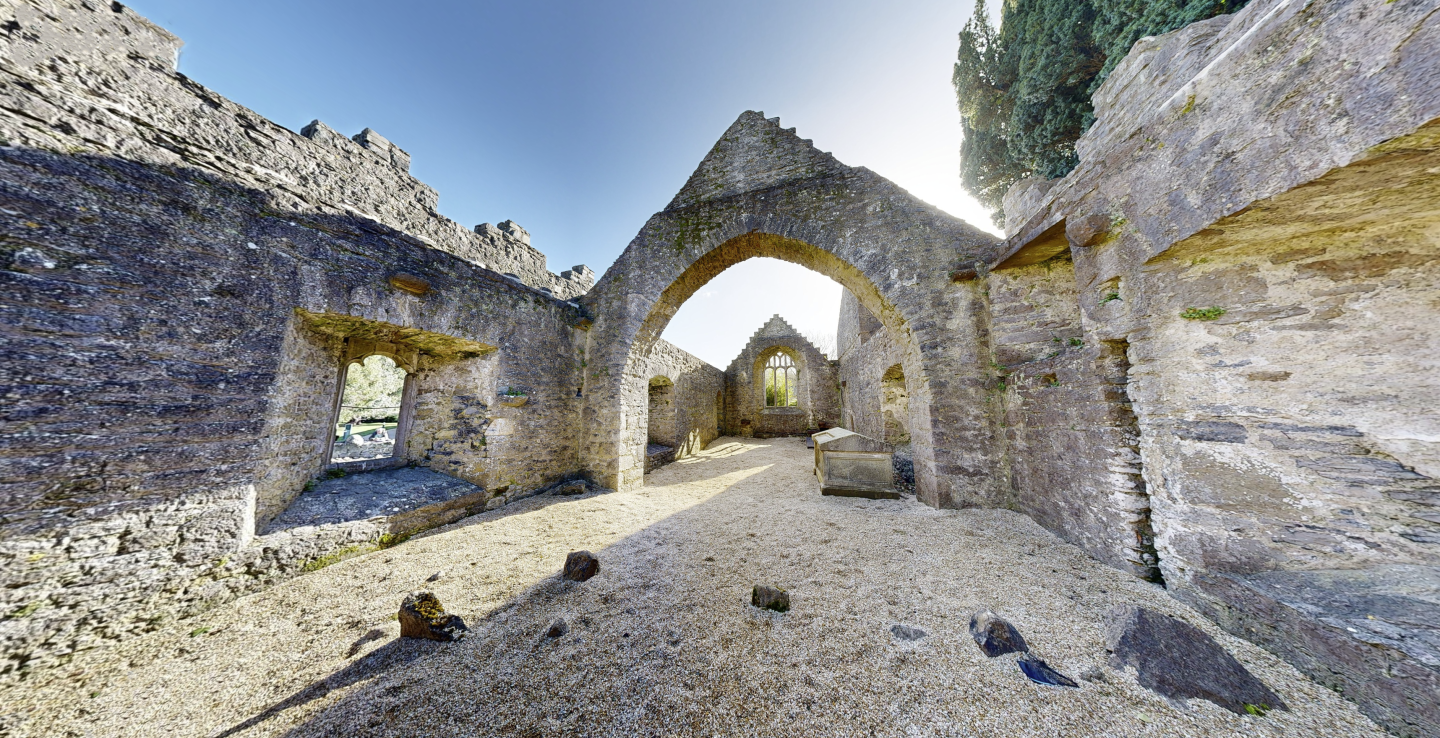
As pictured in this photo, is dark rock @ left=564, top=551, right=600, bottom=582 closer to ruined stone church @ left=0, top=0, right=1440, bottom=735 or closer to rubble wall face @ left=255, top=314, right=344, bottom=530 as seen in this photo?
ruined stone church @ left=0, top=0, right=1440, bottom=735

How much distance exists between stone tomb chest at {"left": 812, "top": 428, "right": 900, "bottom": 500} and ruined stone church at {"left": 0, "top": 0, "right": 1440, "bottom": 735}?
87 centimetres

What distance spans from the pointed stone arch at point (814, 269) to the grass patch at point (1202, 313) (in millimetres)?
2271

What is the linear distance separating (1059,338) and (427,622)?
6351 millimetres

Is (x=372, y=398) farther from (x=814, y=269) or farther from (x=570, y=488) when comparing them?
(x=814, y=269)

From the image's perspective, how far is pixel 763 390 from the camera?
15.6 metres

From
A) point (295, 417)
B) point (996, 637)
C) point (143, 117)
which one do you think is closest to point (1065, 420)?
point (996, 637)

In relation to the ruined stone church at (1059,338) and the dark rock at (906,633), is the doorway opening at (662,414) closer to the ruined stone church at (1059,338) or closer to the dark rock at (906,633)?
the ruined stone church at (1059,338)

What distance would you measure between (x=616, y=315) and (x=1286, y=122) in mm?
6542

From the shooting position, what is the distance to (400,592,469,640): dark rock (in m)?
2.30

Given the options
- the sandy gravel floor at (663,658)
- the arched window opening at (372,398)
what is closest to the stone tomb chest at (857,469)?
the sandy gravel floor at (663,658)

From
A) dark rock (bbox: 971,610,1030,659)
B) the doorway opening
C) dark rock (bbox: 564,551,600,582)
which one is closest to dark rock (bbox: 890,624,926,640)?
dark rock (bbox: 971,610,1030,659)

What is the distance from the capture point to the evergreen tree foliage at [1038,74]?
19.6 feet

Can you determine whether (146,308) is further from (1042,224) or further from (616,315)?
(1042,224)

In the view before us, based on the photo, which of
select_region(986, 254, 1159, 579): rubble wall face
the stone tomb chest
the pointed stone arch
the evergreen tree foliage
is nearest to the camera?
select_region(986, 254, 1159, 579): rubble wall face
